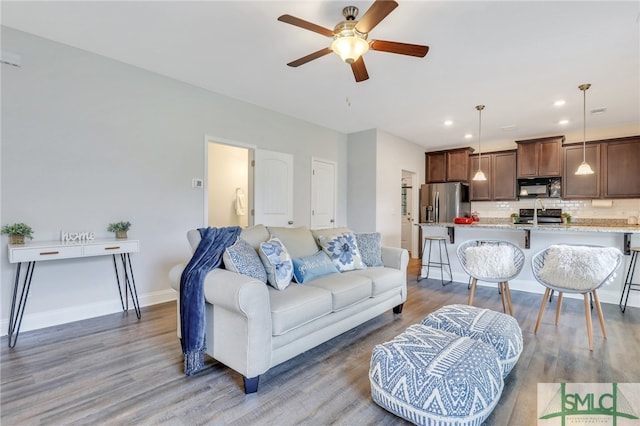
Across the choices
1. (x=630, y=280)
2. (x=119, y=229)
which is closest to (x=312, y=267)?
(x=119, y=229)

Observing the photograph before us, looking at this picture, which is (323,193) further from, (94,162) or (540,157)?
(540,157)

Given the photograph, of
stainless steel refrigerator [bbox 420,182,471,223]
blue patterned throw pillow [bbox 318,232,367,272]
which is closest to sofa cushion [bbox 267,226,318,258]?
blue patterned throw pillow [bbox 318,232,367,272]

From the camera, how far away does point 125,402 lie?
178cm

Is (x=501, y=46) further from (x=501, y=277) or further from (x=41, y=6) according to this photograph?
(x=41, y=6)

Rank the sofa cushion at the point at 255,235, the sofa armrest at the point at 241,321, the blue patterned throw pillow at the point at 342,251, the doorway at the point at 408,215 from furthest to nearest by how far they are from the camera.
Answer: the doorway at the point at 408,215
the blue patterned throw pillow at the point at 342,251
the sofa cushion at the point at 255,235
the sofa armrest at the point at 241,321

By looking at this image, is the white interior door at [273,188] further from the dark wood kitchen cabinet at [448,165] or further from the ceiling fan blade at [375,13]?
the dark wood kitchen cabinet at [448,165]

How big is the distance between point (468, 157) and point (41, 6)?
716 cm

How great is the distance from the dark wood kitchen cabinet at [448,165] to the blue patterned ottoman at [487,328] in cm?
529

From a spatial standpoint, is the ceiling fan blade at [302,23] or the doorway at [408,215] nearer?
the ceiling fan blade at [302,23]

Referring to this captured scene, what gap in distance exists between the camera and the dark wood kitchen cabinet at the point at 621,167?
16.8 ft

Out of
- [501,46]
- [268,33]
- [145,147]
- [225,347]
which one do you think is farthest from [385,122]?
[225,347]

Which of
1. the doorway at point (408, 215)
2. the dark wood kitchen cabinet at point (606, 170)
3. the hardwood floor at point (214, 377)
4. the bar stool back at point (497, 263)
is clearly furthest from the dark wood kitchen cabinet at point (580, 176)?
the bar stool back at point (497, 263)

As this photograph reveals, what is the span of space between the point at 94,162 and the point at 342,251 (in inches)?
108

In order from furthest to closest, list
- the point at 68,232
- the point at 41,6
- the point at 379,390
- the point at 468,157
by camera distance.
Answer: the point at 468,157 → the point at 68,232 → the point at 41,6 → the point at 379,390
